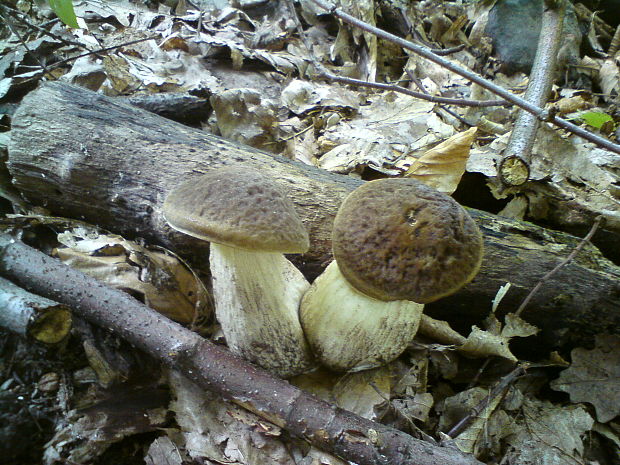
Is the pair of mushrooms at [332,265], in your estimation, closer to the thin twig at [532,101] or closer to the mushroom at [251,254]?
the mushroom at [251,254]

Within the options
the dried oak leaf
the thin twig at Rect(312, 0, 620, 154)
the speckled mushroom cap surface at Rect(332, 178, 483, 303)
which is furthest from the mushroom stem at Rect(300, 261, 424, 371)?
the thin twig at Rect(312, 0, 620, 154)

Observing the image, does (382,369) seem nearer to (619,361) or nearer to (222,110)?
(619,361)

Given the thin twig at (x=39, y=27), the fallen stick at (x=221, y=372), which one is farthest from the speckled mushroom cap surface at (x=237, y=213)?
the thin twig at (x=39, y=27)

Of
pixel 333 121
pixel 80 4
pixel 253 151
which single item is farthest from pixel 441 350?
pixel 80 4

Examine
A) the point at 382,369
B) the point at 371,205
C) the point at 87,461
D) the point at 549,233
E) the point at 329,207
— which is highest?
the point at 371,205

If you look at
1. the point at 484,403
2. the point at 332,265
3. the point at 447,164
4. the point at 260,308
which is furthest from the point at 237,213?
the point at 447,164

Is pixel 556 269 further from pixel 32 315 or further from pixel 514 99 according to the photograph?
pixel 32 315

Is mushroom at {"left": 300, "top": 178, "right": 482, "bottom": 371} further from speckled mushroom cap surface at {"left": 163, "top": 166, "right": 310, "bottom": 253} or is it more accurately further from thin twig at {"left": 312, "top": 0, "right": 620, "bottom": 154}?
thin twig at {"left": 312, "top": 0, "right": 620, "bottom": 154}
